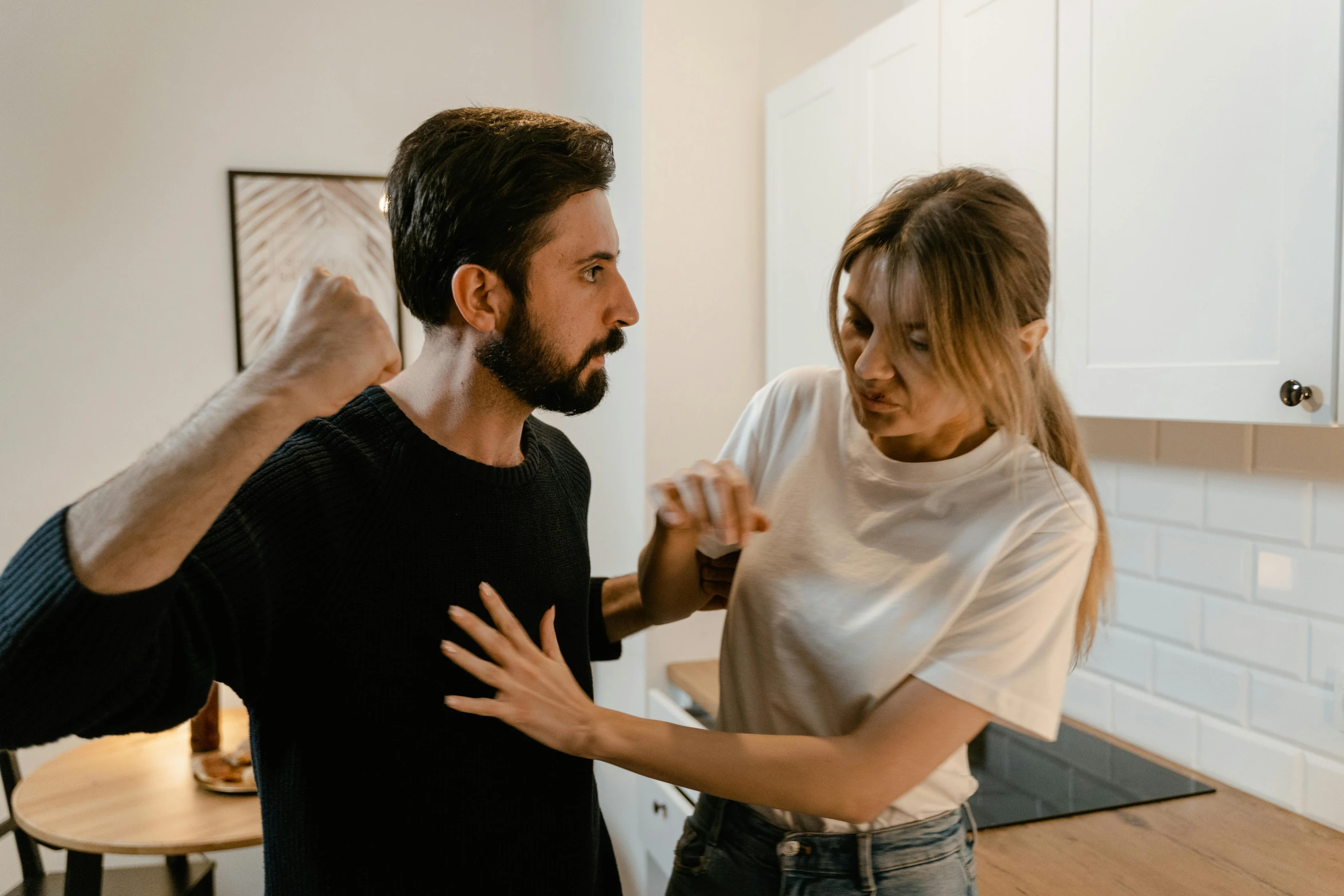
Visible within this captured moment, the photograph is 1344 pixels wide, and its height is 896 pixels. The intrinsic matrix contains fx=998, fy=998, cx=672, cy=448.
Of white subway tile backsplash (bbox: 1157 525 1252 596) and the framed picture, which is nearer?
white subway tile backsplash (bbox: 1157 525 1252 596)

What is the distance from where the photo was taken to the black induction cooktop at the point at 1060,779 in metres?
1.56

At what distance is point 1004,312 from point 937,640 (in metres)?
0.35

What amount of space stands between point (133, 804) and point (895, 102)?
7.00ft

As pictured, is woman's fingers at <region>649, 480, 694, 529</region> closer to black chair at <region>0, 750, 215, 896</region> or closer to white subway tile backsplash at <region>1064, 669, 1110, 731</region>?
white subway tile backsplash at <region>1064, 669, 1110, 731</region>

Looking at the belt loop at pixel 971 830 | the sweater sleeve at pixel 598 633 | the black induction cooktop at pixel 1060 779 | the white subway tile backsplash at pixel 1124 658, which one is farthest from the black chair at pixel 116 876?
the white subway tile backsplash at pixel 1124 658

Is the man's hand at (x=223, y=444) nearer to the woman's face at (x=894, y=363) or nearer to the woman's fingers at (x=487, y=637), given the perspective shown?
the woman's fingers at (x=487, y=637)

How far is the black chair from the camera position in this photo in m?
2.37

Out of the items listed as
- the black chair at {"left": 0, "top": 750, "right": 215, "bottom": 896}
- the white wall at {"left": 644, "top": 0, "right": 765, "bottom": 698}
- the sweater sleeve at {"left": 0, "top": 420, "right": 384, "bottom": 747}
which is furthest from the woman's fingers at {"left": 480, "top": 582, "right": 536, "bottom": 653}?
the black chair at {"left": 0, "top": 750, "right": 215, "bottom": 896}

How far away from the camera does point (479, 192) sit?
1.08m

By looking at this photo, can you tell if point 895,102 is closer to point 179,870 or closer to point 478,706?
point 478,706

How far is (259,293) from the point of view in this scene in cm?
310

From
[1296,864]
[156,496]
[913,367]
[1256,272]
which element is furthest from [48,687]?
[1296,864]

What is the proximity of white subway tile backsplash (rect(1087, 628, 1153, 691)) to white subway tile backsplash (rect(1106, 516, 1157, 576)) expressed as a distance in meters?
0.12

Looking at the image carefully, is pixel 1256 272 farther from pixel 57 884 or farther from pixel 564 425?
pixel 57 884
